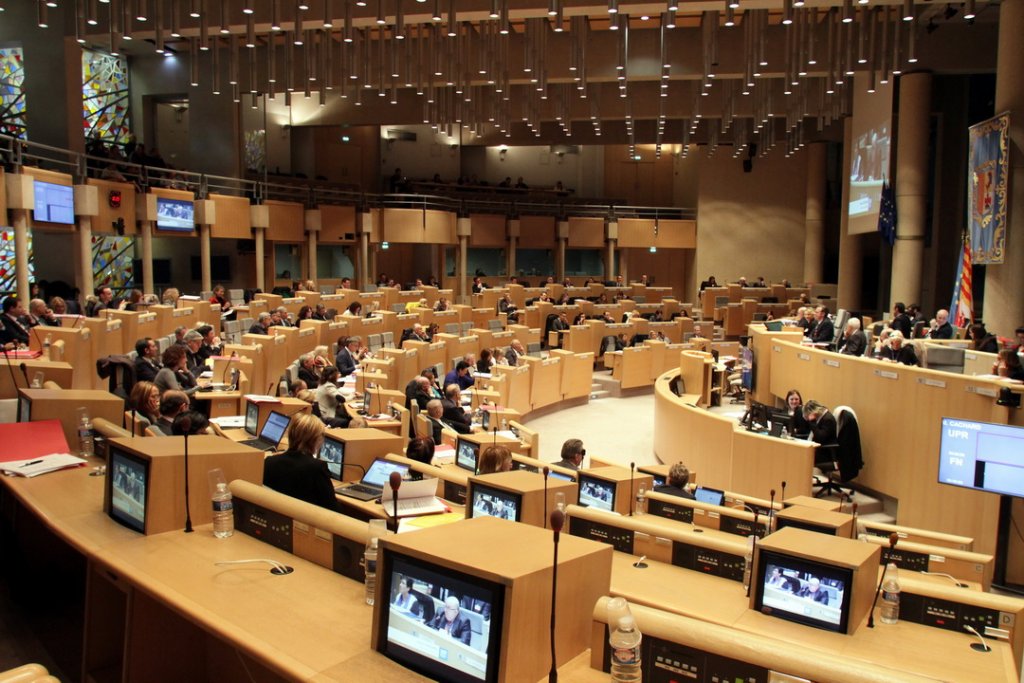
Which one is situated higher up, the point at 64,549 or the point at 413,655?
the point at 413,655

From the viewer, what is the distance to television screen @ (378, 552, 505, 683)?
90.1 inches

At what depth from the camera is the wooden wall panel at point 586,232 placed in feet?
91.2

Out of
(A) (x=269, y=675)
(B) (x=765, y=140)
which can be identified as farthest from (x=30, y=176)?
(B) (x=765, y=140)

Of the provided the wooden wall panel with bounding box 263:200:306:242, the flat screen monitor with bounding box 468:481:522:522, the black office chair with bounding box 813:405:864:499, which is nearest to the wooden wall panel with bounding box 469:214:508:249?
the wooden wall panel with bounding box 263:200:306:242

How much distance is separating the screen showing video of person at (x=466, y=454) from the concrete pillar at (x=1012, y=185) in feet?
31.5

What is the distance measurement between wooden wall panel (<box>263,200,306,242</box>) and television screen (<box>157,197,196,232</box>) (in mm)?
2791

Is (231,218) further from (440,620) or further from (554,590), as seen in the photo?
(554,590)

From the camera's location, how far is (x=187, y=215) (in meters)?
17.6

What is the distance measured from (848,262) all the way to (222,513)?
808 inches

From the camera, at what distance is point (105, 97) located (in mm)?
21891

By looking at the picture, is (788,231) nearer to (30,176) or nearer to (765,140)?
(765,140)

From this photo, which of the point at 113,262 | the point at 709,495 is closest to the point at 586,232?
the point at 113,262

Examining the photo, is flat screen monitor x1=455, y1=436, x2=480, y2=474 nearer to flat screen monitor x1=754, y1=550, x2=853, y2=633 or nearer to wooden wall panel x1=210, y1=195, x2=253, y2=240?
flat screen monitor x1=754, y1=550, x2=853, y2=633

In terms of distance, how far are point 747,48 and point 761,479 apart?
8401 mm
